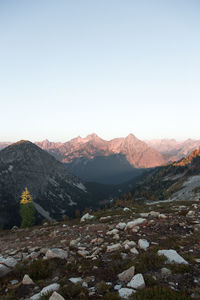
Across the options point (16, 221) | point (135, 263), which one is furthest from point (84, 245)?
point (16, 221)

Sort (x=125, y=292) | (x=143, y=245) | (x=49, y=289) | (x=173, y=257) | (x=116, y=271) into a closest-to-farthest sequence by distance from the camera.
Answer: (x=125, y=292) → (x=49, y=289) → (x=116, y=271) → (x=173, y=257) → (x=143, y=245)

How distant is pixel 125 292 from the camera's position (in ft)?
16.2

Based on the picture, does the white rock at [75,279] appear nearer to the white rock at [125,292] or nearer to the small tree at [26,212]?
the white rock at [125,292]

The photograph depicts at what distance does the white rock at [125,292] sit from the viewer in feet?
15.7

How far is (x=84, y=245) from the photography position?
33.4ft

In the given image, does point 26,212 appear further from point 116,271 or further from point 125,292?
point 125,292

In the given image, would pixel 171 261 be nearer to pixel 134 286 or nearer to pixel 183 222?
pixel 134 286

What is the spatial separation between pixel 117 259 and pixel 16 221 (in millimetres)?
201951

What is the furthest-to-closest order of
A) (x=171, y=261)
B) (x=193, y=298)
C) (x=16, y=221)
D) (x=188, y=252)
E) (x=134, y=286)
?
(x=16, y=221) → (x=188, y=252) → (x=171, y=261) → (x=134, y=286) → (x=193, y=298)

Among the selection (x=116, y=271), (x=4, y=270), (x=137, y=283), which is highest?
(x=137, y=283)

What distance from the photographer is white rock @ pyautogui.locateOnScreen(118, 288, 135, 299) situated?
4784mm

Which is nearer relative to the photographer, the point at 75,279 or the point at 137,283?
the point at 137,283

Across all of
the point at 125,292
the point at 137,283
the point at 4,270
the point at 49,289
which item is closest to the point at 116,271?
the point at 137,283

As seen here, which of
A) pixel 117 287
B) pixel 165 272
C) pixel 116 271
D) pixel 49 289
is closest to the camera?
pixel 117 287
